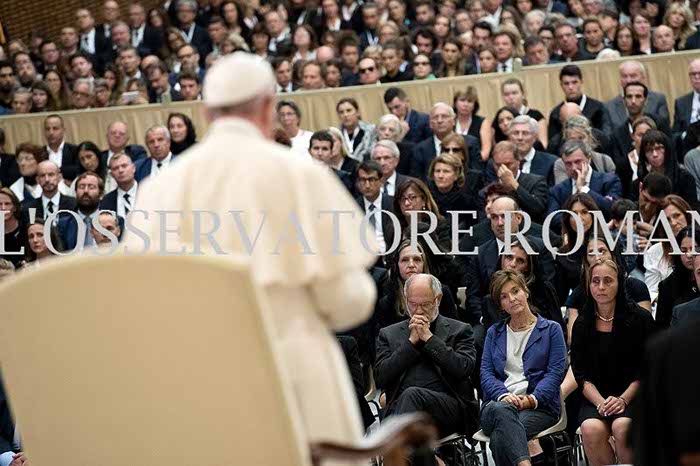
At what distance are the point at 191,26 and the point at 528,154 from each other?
6391 mm

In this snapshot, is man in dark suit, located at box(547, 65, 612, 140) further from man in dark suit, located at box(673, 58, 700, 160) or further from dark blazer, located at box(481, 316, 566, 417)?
dark blazer, located at box(481, 316, 566, 417)

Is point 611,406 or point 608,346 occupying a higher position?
point 608,346

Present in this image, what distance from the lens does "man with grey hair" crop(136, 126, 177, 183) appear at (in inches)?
442

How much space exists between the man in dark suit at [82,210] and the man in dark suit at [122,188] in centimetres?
9

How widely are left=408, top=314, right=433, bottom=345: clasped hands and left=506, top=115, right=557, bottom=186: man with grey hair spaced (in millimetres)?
3023

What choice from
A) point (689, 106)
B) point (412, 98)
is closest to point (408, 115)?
point (412, 98)

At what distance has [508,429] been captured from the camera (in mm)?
6891

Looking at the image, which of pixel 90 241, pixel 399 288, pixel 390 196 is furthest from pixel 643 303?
pixel 90 241

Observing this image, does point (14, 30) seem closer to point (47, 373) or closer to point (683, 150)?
point (683, 150)

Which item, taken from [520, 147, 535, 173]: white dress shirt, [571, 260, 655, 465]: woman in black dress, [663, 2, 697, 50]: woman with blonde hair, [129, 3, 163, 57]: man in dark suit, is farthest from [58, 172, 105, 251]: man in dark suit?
Result: [663, 2, 697, 50]: woman with blonde hair

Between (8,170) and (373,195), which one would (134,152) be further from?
(373,195)

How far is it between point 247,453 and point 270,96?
1.02m

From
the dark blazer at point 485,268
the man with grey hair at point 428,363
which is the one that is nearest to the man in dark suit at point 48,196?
the dark blazer at point 485,268

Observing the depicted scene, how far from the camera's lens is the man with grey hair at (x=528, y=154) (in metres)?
10.1
